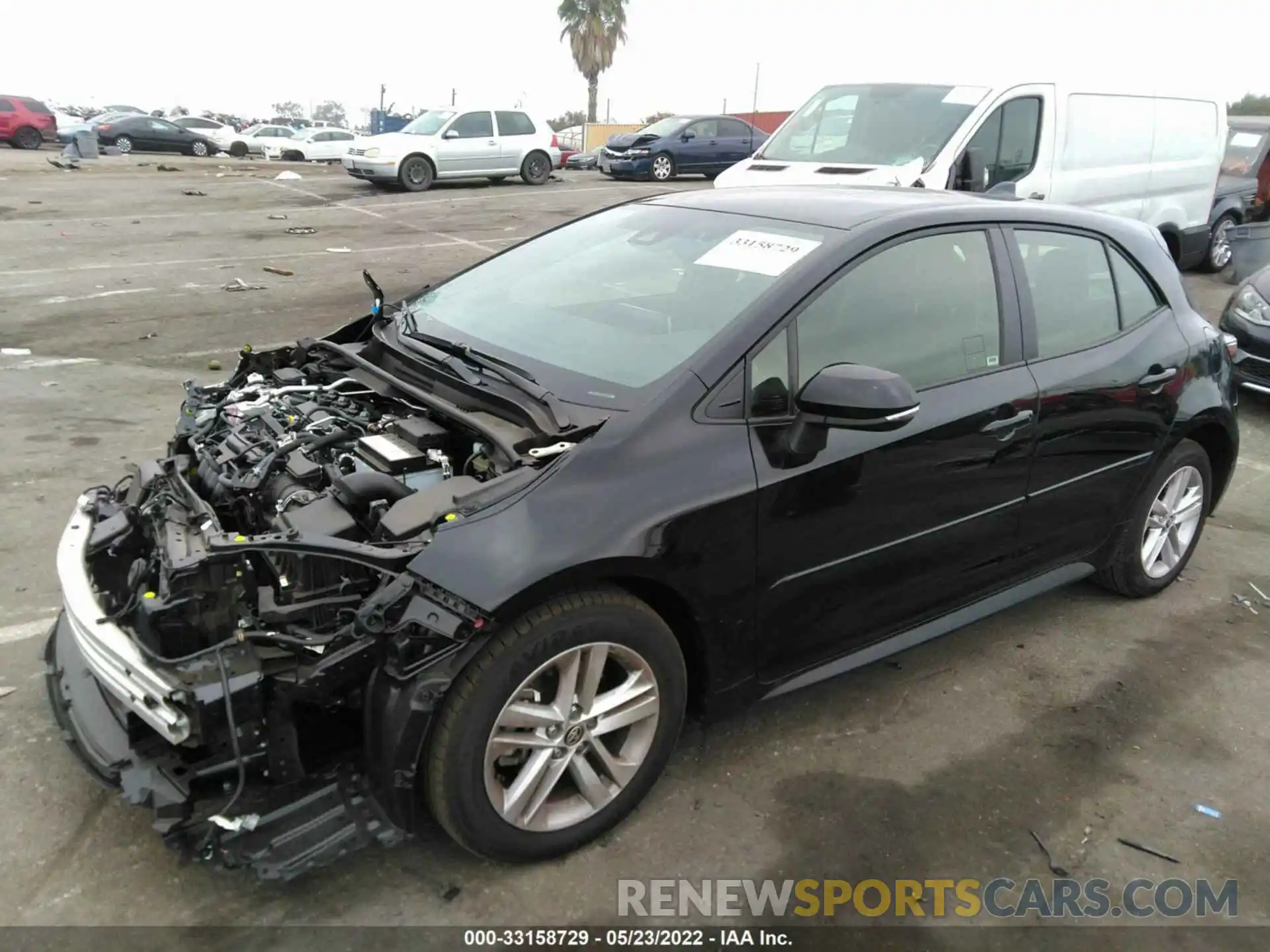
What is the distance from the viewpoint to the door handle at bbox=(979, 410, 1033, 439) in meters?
3.12

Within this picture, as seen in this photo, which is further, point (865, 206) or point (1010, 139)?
point (1010, 139)

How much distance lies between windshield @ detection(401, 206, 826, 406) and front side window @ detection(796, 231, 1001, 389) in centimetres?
19

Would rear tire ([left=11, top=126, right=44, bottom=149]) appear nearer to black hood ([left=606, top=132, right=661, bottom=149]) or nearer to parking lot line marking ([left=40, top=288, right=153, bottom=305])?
black hood ([left=606, top=132, right=661, bottom=149])

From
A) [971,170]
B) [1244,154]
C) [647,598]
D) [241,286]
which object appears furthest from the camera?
[1244,154]

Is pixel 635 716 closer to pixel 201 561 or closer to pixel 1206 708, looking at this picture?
pixel 201 561

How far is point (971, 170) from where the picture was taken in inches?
303

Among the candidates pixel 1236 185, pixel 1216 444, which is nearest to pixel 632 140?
pixel 1236 185

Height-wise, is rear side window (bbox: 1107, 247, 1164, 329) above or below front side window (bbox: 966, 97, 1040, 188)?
below

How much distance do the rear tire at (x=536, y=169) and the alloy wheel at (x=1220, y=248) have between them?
12521mm

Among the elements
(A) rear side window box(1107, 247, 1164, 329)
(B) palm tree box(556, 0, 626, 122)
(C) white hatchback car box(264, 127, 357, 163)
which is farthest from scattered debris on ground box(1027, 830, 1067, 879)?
(B) palm tree box(556, 0, 626, 122)

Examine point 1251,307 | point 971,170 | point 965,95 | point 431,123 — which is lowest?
point 1251,307

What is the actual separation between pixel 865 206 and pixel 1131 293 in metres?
1.34

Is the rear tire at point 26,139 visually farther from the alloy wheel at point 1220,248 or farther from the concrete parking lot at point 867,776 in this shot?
the alloy wheel at point 1220,248

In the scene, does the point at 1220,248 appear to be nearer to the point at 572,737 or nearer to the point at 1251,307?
the point at 1251,307
